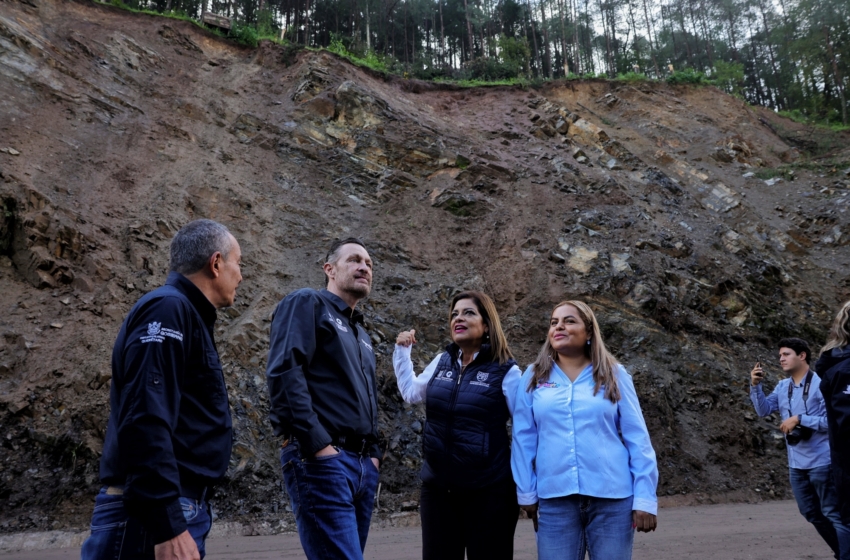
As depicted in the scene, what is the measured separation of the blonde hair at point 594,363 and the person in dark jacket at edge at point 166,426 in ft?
6.13

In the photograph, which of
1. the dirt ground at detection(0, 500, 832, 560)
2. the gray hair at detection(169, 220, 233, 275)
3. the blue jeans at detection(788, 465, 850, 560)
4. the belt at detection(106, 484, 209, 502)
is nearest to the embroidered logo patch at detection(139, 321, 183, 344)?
the gray hair at detection(169, 220, 233, 275)

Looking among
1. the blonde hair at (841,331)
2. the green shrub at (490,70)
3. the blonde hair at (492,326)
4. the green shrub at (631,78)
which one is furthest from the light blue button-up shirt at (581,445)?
the green shrub at (490,70)

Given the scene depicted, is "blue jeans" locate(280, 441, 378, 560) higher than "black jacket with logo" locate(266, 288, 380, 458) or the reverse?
the reverse

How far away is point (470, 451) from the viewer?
11.3ft

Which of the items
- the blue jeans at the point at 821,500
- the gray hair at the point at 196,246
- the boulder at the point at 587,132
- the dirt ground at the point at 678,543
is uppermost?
the boulder at the point at 587,132

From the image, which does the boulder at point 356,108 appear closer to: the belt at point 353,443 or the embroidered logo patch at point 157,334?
the belt at point 353,443

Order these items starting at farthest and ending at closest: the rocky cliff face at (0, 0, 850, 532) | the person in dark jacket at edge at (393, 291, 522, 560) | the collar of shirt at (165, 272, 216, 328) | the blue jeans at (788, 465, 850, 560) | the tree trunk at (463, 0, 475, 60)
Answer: the tree trunk at (463, 0, 475, 60)
the rocky cliff face at (0, 0, 850, 532)
the blue jeans at (788, 465, 850, 560)
the person in dark jacket at edge at (393, 291, 522, 560)
the collar of shirt at (165, 272, 216, 328)

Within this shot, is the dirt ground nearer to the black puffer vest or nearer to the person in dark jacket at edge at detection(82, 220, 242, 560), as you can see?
the black puffer vest

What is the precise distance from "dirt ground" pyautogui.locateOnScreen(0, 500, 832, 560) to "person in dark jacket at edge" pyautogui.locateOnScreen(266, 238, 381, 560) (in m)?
3.58

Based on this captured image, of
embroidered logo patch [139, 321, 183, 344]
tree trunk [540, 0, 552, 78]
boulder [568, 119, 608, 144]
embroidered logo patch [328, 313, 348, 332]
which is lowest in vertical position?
embroidered logo patch [139, 321, 183, 344]

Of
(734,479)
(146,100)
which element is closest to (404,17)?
(146,100)

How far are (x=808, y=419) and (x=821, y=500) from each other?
0.67 m

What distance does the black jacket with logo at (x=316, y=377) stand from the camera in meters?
2.76

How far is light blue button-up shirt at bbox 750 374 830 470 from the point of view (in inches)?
198
